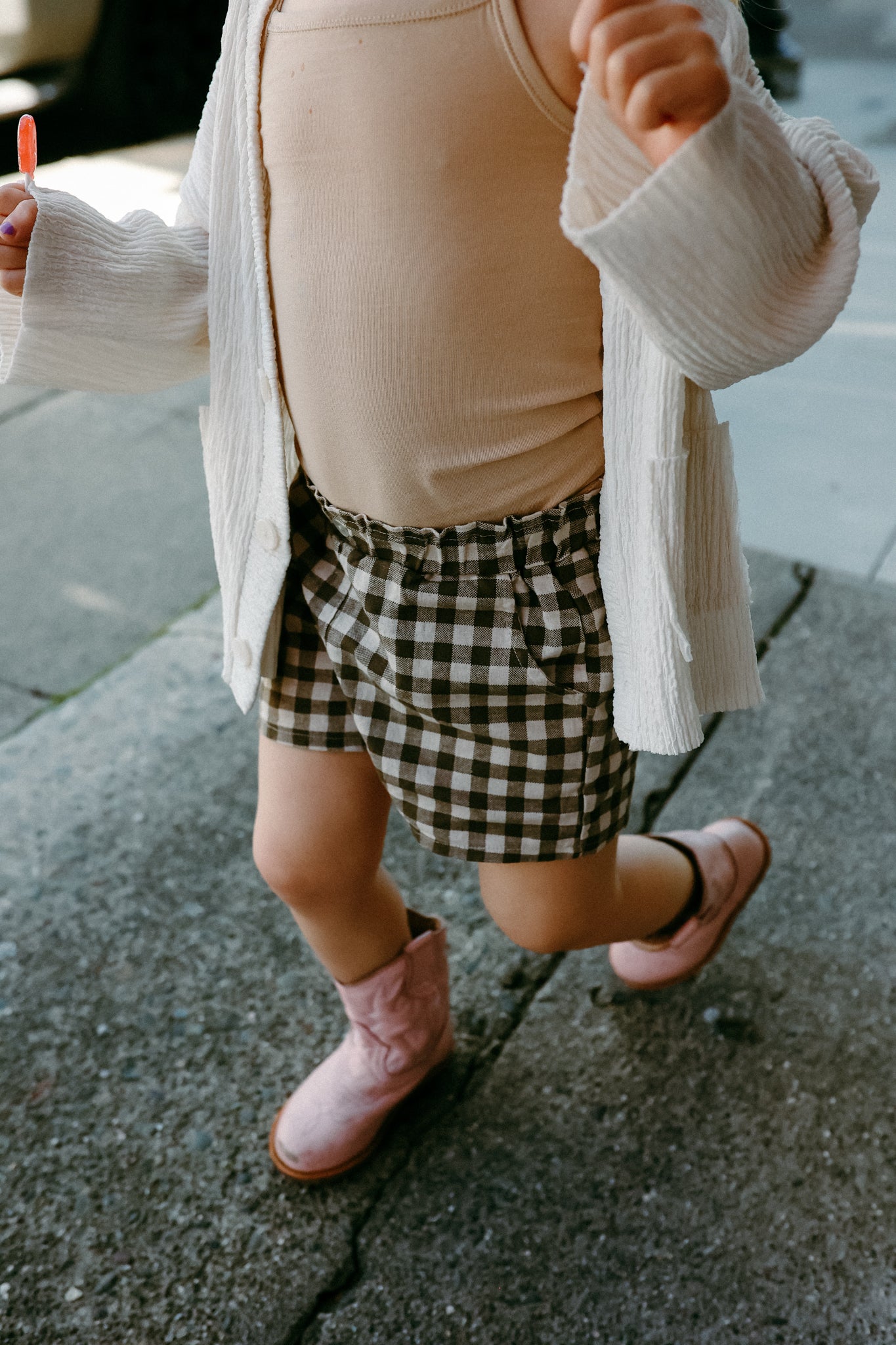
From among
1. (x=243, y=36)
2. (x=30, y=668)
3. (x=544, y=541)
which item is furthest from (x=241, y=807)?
(x=243, y=36)

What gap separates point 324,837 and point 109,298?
0.69 m

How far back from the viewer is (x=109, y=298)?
1.41 m

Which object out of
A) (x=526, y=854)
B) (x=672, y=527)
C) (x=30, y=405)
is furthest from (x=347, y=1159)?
(x=30, y=405)

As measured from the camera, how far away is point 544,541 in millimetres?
1366

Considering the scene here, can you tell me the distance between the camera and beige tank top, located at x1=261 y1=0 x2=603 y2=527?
116 centimetres

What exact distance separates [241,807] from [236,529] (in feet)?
3.38

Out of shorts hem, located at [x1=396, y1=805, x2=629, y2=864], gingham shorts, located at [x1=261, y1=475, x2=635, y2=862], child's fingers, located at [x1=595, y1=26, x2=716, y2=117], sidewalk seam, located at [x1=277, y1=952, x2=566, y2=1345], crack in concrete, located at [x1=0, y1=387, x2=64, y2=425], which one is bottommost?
crack in concrete, located at [x1=0, y1=387, x2=64, y2=425]

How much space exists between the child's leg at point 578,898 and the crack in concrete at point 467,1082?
22cm

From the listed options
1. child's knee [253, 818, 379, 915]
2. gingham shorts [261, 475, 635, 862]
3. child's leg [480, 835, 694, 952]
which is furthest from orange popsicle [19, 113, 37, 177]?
child's leg [480, 835, 694, 952]

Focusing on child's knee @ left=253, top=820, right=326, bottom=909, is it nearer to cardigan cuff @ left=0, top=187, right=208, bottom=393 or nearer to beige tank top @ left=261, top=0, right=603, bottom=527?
beige tank top @ left=261, top=0, right=603, bottom=527

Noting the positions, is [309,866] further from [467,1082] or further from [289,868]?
[467,1082]

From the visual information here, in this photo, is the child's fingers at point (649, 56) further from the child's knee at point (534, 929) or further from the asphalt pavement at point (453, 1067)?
the asphalt pavement at point (453, 1067)

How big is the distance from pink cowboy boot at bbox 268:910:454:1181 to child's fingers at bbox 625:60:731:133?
1.15m

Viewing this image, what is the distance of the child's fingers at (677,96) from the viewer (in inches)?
36.5
